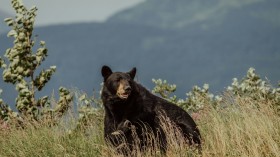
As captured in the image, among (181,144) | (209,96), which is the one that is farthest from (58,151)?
(209,96)

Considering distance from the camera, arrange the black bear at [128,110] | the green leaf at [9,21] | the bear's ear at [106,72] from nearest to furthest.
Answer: the black bear at [128,110], the bear's ear at [106,72], the green leaf at [9,21]

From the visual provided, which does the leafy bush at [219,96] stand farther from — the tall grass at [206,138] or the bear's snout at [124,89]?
the bear's snout at [124,89]

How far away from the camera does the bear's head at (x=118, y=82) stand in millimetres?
9273

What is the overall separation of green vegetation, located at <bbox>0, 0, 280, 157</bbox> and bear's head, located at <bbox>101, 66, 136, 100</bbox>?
68 centimetres

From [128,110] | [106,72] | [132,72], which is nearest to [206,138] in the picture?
[128,110]

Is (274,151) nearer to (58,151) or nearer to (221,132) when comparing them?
(221,132)

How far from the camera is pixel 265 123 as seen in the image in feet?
30.3

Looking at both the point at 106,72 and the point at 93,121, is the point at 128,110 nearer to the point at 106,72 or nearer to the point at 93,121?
the point at 106,72

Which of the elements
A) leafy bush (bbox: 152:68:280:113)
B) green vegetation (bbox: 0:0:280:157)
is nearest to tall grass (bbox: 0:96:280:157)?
green vegetation (bbox: 0:0:280:157)

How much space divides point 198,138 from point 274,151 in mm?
2126

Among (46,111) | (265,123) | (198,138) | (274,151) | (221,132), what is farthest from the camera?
(46,111)

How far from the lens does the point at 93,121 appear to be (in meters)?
11.3

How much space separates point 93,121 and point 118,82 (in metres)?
2.09

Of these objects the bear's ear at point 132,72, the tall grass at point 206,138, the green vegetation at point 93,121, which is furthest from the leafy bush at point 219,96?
the bear's ear at point 132,72
